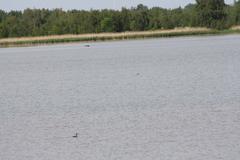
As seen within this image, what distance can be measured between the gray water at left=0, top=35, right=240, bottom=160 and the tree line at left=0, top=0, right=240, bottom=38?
40.6 meters

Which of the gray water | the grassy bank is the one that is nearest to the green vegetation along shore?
the grassy bank

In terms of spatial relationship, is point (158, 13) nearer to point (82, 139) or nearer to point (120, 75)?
point (120, 75)

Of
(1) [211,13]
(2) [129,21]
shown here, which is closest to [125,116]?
(1) [211,13]

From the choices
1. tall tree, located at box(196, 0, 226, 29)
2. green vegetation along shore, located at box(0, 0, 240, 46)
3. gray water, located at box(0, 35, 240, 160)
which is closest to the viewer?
gray water, located at box(0, 35, 240, 160)

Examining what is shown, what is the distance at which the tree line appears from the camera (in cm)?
6856

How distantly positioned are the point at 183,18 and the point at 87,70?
129ft

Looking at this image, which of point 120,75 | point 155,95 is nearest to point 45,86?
point 120,75

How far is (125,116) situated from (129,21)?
5496 centimetres

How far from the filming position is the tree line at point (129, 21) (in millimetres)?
68562

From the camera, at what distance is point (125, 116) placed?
15750 millimetres

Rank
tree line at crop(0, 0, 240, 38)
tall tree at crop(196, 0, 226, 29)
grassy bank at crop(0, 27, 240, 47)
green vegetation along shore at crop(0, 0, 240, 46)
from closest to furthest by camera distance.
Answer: grassy bank at crop(0, 27, 240, 47)
green vegetation along shore at crop(0, 0, 240, 46)
tall tree at crop(196, 0, 226, 29)
tree line at crop(0, 0, 240, 38)

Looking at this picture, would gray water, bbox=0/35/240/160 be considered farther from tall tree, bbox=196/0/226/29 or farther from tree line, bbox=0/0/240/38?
tree line, bbox=0/0/240/38

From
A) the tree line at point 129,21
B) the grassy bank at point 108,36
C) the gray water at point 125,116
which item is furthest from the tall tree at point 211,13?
the gray water at point 125,116

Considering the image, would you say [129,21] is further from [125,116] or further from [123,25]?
[125,116]
